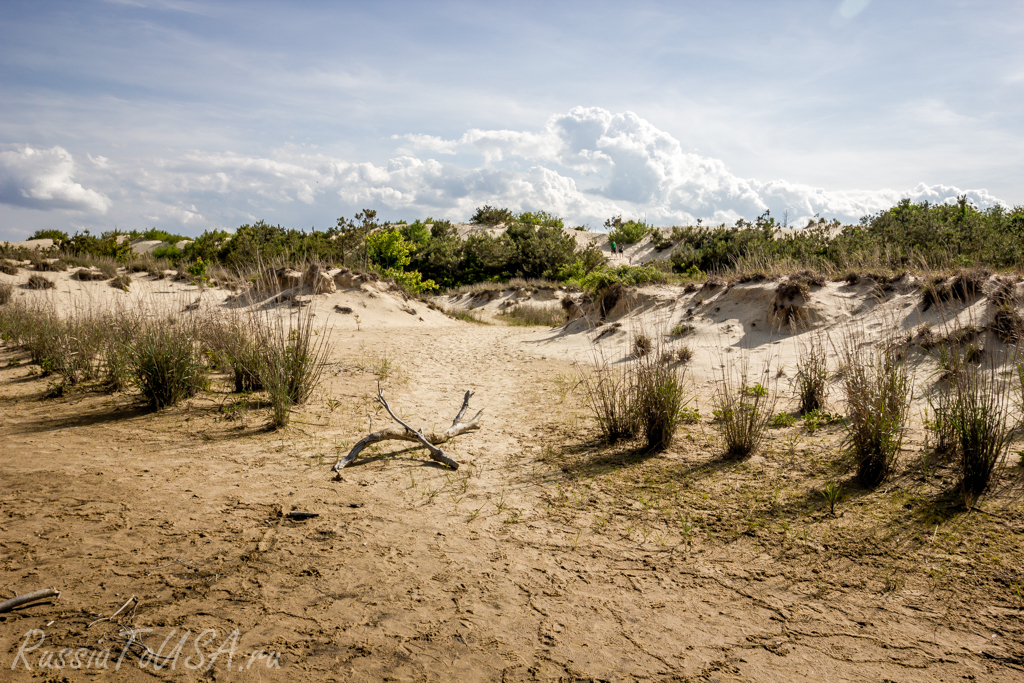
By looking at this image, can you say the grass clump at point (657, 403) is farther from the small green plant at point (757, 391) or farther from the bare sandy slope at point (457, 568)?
the small green plant at point (757, 391)

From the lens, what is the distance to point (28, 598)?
8.18 ft

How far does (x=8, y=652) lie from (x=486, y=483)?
293 centimetres

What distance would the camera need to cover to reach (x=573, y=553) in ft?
11.1

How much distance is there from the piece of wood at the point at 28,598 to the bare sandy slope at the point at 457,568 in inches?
2.4

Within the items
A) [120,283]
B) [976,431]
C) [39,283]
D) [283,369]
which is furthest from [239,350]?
[39,283]

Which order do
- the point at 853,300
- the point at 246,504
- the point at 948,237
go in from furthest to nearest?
the point at 948,237 → the point at 853,300 → the point at 246,504

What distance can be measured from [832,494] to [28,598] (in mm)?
4791

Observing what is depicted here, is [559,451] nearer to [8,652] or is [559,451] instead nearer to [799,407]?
[799,407]

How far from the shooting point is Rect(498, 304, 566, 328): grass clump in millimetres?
18252

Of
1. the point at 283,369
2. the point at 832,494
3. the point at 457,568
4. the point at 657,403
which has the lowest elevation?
the point at 457,568

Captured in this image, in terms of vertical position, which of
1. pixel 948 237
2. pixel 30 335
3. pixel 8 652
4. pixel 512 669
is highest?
pixel 948 237

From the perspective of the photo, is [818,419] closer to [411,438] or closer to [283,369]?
[411,438]

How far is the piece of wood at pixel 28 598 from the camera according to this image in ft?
7.99

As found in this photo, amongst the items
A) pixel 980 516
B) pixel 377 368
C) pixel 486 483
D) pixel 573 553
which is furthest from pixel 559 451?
pixel 377 368
